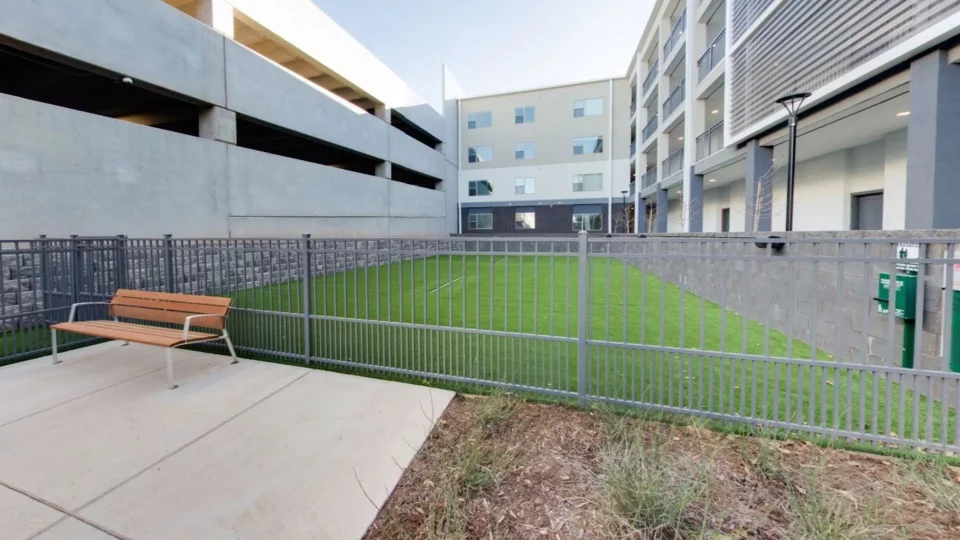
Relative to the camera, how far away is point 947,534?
2.28 meters

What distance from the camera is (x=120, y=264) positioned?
6543 mm

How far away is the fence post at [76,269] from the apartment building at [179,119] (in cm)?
181

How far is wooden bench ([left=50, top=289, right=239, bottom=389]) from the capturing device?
4.49 m

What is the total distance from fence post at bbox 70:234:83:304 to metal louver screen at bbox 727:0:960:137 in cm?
1347

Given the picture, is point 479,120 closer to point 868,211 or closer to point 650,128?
point 650,128

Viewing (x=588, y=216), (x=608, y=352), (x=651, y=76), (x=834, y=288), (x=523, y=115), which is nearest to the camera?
(x=608, y=352)

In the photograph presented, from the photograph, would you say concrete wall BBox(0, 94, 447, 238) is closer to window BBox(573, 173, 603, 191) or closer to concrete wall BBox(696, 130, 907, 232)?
concrete wall BBox(696, 130, 907, 232)

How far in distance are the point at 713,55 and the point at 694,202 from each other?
5957 millimetres

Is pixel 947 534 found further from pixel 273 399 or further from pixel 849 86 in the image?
pixel 849 86

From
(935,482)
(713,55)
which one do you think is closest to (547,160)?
(713,55)

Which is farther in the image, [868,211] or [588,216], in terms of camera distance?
[588,216]

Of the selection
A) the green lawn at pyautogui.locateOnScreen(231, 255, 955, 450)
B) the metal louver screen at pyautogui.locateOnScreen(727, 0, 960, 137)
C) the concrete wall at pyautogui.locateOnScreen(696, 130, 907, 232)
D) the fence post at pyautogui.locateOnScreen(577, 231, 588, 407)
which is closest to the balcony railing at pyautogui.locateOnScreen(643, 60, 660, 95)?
the metal louver screen at pyautogui.locateOnScreen(727, 0, 960, 137)

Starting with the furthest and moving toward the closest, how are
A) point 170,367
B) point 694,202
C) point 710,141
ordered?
point 694,202 < point 710,141 < point 170,367

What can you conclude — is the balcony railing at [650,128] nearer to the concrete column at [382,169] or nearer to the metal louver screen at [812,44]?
the metal louver screen at [812,44]
